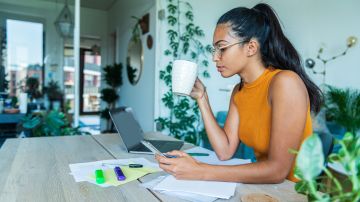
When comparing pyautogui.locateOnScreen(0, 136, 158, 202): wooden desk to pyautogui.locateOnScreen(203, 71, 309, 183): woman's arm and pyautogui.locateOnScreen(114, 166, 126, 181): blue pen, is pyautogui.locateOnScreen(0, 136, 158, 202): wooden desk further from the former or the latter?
pyautogui.locateOnScreen(203, 71, 309, 183): woman's arm

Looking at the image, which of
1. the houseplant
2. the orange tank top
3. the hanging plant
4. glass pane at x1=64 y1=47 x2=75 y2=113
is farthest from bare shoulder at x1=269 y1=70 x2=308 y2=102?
the houseplant

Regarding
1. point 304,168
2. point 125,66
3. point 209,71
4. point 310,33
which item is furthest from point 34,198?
point 125,66

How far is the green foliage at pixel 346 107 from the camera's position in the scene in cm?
325

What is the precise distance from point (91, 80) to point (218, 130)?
645cm

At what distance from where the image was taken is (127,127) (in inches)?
55.6

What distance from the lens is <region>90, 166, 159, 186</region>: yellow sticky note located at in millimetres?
844

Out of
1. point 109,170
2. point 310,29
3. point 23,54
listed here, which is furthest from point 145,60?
point 109,170

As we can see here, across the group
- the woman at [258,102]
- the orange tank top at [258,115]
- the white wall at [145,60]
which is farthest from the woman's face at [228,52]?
the white wall at [145,60]

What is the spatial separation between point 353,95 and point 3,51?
4383 millimetres

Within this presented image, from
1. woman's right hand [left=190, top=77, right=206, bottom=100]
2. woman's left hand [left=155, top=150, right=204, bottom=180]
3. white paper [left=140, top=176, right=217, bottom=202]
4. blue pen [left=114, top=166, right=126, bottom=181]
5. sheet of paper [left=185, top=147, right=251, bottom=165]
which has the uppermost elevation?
woman's right hand [left=190, top=77, right=206, bottom=100]

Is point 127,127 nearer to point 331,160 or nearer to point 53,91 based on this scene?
point 331,160

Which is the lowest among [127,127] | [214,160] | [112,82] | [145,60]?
[214,160]

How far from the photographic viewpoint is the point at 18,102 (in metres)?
3.50

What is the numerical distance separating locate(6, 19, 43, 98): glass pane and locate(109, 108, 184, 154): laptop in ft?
8.93
